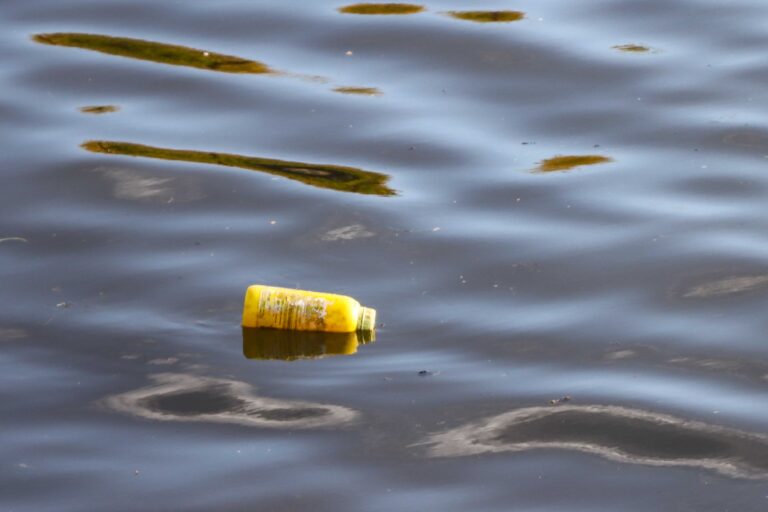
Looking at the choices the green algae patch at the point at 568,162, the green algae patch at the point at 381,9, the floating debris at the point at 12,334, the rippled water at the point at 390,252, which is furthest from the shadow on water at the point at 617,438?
the green algae patch at the point at 381,9

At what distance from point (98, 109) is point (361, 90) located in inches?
58.4

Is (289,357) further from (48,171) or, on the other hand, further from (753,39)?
(753,39)

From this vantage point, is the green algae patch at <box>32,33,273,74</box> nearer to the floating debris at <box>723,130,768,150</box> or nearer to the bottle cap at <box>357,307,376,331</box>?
the floating debris at <box>723,130,768,150</box>

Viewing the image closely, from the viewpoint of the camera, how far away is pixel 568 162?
7.59m

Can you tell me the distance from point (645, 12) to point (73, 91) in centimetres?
356

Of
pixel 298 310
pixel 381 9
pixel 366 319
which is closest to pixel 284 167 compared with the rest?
pixel 298 310

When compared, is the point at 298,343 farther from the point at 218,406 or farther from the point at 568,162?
the point at 568,162

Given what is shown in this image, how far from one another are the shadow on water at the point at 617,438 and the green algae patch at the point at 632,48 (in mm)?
3749

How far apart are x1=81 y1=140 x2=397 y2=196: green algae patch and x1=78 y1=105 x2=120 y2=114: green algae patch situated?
17.4 inches

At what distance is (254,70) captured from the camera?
8.75 meters

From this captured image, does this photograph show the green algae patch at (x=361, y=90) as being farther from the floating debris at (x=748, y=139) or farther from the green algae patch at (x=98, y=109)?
the floating debris at (x=748, y=139)

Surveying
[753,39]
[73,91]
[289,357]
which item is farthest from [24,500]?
[753,39]

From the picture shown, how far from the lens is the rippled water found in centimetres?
536

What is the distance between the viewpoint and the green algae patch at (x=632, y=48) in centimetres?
882
